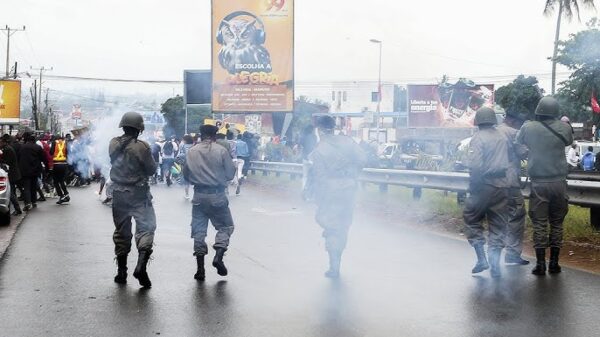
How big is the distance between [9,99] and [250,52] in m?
36.0

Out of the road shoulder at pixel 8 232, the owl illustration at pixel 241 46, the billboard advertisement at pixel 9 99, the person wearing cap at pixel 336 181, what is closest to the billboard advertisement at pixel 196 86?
the owl illustration at pixel 241 46

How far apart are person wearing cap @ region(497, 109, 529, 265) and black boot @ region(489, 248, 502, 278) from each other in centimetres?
45

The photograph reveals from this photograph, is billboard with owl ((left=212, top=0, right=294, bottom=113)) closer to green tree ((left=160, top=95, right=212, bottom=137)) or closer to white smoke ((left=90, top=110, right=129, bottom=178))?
white smoke ((left=90, top=110, right=129, bottom=178))

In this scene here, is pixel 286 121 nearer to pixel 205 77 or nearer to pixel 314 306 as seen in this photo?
pixel 205 77

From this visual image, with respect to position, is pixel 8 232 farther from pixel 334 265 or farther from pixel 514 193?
pixel 514 193

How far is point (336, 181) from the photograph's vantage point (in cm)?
904

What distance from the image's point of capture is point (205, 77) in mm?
39188

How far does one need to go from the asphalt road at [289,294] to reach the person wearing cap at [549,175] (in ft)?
1.38

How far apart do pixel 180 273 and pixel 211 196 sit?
3.14 feet

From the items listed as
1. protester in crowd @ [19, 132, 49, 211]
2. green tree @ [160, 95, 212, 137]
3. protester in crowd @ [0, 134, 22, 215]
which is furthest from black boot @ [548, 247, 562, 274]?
green tree @ [160, 95, 212, 137]

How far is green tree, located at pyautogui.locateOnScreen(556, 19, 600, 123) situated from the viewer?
43.2 m

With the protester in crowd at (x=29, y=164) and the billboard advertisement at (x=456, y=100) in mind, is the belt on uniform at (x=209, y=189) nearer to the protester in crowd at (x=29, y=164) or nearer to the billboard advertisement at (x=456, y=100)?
the protester in crowd at (x=29, y=164)

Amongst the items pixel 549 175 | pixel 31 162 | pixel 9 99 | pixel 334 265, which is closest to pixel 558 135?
pixel 549 175

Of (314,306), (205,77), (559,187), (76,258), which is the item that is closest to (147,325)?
(314,306)
